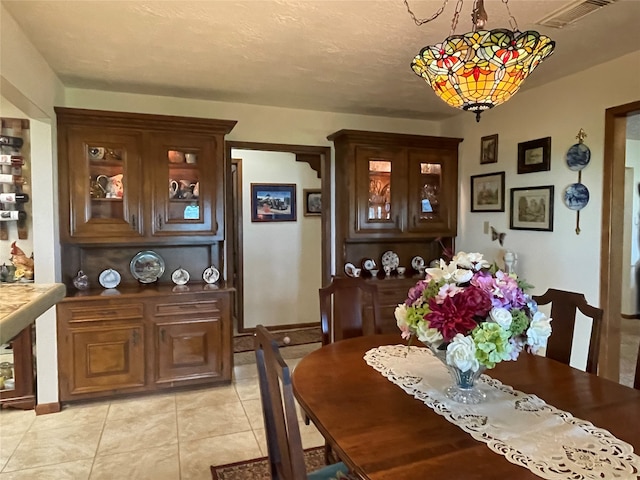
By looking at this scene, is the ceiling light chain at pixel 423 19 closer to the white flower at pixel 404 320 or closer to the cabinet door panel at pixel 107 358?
the white flower at pixel 404 320

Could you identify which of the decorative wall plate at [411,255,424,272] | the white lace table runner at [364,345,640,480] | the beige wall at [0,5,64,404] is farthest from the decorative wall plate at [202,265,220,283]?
the white lace table runner at [364,345,640,480]

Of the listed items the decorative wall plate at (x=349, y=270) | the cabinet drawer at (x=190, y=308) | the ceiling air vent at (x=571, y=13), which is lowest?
the cabinet drawer at (x=190, y=308)

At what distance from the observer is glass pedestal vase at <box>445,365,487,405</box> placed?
61.1 inches

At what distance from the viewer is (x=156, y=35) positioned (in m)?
2.55

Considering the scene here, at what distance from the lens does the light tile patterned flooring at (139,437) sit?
2.44 metres

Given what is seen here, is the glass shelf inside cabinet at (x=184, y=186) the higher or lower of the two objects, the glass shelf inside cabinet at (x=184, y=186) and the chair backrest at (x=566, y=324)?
the higher

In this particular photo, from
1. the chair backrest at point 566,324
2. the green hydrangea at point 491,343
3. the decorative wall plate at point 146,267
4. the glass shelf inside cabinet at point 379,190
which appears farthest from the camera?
the glass shelf inside cabinet at point 379,190

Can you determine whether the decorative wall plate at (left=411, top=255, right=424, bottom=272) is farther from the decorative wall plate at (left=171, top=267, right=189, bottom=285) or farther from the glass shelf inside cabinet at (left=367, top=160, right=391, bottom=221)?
the decorative wall plate at (left=171, top=267, right=189, bottom=285)

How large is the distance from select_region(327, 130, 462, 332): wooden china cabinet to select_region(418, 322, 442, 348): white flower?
2551 mm

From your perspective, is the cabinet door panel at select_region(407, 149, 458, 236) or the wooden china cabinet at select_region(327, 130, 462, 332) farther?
the cabinet door panel at select_region(407, 149, 458, 236)

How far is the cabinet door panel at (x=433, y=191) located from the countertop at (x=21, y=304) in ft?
10.7

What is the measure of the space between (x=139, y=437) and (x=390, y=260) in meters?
2.70

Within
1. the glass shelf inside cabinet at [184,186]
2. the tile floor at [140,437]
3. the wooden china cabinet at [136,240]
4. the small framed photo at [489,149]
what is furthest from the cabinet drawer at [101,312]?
the small framed photo at [489,149]

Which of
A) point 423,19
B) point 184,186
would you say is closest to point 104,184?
point 184,186
